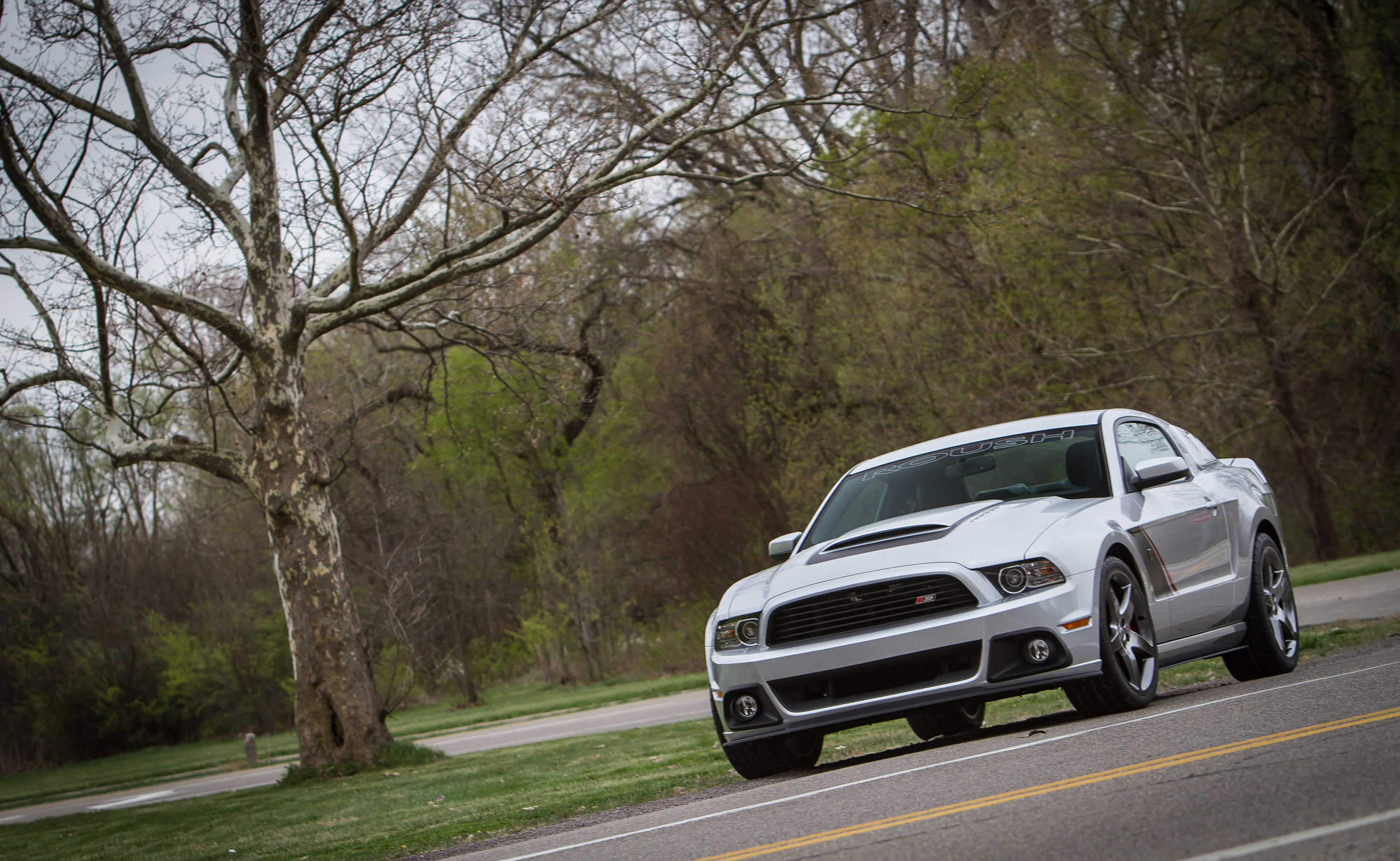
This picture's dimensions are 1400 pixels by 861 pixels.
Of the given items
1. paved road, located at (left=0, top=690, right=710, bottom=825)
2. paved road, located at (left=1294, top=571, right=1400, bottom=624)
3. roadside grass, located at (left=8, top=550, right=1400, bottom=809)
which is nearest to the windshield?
paved road, located at (left=1294, top=571, right=1400, bottom=624)

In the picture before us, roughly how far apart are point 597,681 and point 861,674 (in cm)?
3070

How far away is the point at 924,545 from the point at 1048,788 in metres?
2.07

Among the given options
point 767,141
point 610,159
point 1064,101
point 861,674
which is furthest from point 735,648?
point 767,141

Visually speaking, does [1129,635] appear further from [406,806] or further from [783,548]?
[406,806]

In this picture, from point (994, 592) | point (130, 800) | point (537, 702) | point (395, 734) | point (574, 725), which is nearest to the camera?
point (994, 592)

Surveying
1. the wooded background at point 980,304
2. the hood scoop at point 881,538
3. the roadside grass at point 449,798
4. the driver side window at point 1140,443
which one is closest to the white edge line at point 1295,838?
the hood scoop at point 881,538

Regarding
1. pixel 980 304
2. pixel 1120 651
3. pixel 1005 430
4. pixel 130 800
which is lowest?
pixel 130 800

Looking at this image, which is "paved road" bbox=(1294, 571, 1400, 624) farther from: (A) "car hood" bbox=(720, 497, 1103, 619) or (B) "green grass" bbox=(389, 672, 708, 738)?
(B) "green grass" bbox=(389, 672, 708, 738)

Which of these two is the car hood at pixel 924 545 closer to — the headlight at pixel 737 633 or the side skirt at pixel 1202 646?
the headlight at pixel 737 633

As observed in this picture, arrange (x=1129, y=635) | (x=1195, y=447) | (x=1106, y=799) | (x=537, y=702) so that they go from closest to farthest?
(x=1106, y=799)
(x=1129, y=635)
(x=1195, y=447)
(x=537, y=702)

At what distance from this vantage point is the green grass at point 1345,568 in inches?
813

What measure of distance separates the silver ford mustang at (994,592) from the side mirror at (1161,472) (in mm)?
11

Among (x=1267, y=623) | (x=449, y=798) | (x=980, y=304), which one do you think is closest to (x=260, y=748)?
(x=980, y=304)

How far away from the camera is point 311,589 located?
622 inches
